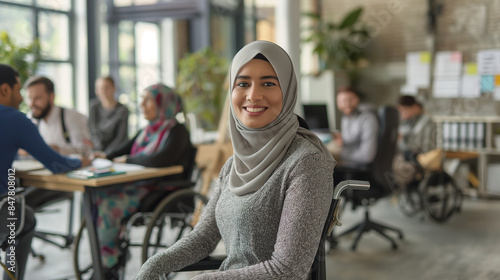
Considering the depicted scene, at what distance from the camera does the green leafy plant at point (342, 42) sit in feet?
21.3

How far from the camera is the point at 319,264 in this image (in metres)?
1.44

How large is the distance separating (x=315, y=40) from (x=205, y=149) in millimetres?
3483

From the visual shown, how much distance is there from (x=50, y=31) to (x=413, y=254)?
434 centimetres

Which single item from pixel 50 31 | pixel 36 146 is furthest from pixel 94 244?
pixel 50 31

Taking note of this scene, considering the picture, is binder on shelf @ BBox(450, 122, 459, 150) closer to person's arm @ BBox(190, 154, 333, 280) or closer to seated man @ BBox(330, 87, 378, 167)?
seated man @ BBox(330, 87, 378, 167)

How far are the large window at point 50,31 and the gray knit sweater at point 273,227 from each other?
13.4 feet

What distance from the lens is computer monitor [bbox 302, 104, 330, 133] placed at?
491cm

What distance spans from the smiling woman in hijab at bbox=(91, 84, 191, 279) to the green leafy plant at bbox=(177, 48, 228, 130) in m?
3.15

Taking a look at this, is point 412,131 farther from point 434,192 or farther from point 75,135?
point 75,135

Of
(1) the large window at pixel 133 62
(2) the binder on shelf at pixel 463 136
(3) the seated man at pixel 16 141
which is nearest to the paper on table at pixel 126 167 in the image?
(3) the seated man at pixel 16 141

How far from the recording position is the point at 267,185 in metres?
1.40

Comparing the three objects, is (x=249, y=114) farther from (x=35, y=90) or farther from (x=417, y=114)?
(x=417, y=114)

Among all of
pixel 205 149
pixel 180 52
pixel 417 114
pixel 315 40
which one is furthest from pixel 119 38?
pixel 417 114

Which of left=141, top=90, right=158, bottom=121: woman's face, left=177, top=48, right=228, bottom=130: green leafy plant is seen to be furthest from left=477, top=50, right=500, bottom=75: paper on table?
left=141, top=90, right=158, bottom=121: woman's face
